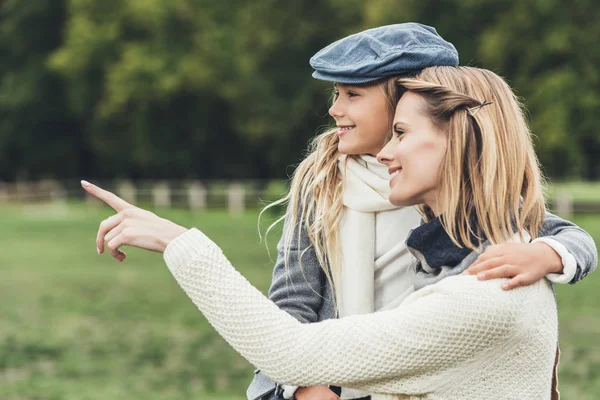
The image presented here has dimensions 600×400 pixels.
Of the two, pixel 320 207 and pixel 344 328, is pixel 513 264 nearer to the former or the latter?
pixel 344 328

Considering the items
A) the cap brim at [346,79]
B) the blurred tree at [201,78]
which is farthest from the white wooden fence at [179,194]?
the cap brim at [346,79]

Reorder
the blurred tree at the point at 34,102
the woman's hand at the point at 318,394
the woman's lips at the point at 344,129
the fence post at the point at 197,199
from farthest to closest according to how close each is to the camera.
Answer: the blurred tree at the point at 34,102 < the fence post at the point at 197,199 < the woman's lips at the point at 344,129 < the woman's hand at the point at 318,394

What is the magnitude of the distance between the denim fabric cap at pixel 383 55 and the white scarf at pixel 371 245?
24 cm

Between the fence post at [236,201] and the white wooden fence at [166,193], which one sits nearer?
the fence post at [236,201]

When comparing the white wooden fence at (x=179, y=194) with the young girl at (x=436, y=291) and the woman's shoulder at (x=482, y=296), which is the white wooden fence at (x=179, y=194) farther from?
the woman's shoulder at (x=482, y=296)

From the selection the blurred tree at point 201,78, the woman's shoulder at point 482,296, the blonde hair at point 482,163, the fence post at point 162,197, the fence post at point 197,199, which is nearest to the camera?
the woman's shoulder at point 482,296

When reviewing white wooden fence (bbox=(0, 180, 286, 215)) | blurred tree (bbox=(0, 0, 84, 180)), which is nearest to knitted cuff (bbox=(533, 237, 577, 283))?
white wooden fence (bbox=(0, 180, 286, 215))

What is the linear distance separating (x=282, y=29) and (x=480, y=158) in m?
35.1

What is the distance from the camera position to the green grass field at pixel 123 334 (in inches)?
316

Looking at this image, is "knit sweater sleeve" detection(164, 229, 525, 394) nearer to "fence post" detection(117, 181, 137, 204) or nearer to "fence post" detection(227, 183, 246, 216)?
"fence post" detection(227, 183, 246, 216)

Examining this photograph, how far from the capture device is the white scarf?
94.3 inches

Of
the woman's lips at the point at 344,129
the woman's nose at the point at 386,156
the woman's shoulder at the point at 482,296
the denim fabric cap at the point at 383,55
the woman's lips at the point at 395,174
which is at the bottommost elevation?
the woman's shoulder at the point at 482,296

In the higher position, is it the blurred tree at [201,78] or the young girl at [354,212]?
the young girl at [354,212]

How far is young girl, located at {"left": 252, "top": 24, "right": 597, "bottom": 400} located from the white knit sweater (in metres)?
0.44
